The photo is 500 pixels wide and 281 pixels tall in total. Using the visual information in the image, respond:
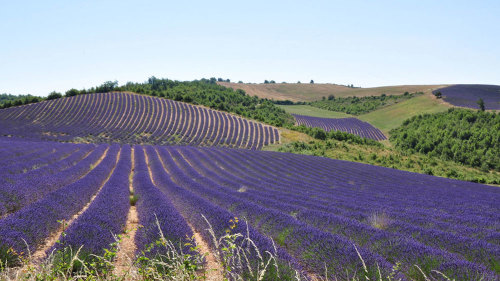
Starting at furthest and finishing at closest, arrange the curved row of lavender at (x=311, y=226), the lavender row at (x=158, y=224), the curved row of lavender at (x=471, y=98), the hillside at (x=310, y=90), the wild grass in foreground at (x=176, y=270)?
the hillside at (x=310, y=90) < the curved row of lavender at (x=471, y=98) < the lavender row at (x=158, y=224) < the curved row of lavender at (x=311, y=226) < the wild grass in foreground at (x=176, y=270)

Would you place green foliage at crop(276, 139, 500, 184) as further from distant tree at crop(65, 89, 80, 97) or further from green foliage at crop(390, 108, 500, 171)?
distant tree at crop(65, 89, 80, 97)

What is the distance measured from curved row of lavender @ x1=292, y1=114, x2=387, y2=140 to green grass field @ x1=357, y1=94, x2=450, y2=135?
225 cm

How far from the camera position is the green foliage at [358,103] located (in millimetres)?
72938

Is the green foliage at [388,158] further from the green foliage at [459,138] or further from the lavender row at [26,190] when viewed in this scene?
the lavender row at [26,190]

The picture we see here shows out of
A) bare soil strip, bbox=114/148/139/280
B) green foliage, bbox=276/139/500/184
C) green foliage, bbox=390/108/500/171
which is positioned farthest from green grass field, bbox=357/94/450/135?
bare soil strip, bbox=114/148/139/280

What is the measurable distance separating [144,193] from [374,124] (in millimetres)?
56942

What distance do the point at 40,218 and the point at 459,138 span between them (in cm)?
4032

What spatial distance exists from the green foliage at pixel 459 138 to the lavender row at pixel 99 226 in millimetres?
33339

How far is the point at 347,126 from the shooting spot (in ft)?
181

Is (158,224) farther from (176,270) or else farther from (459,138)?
(459,138)

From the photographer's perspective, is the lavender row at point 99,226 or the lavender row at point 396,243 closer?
the lavender row at point 396,243

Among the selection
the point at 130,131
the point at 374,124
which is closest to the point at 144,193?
the point at 130,131

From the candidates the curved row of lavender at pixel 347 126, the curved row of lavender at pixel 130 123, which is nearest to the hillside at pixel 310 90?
the curved row of lavender at pixel 347 126

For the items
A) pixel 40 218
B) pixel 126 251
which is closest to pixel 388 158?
pixel 126 251
